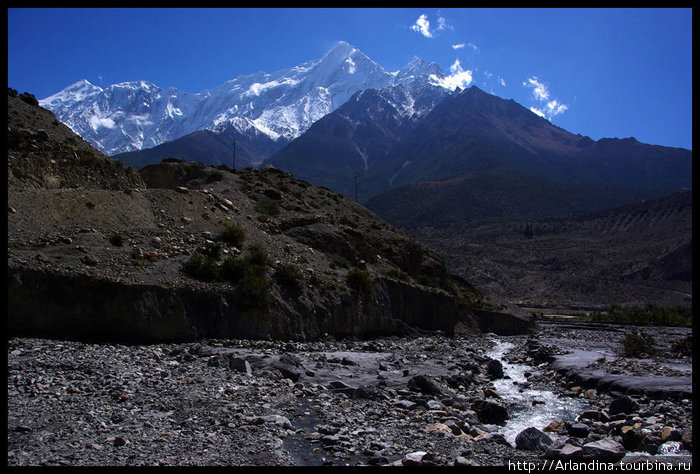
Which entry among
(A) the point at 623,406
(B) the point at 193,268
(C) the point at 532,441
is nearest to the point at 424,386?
(C) the point at 532,441

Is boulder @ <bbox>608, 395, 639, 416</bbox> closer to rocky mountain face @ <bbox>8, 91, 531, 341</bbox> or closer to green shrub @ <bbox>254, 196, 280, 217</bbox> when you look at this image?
rocky mountain face @ <bbox>8, 91, 531, 341</bbox>

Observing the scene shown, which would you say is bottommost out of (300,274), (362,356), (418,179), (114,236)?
(362,356)

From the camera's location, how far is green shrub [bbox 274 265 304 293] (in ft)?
78.5

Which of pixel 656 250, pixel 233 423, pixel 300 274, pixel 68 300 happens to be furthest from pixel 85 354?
pixel 656 250

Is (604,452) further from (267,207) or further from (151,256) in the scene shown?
(267,207)

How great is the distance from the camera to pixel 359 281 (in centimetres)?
2833

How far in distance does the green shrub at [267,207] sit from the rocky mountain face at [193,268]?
12 cm

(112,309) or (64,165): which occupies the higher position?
(64,165)

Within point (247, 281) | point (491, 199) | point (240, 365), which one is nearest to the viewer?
point (240, 365)

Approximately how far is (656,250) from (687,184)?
11855cm

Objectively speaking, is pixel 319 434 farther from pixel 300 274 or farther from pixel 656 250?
pixel 656 250

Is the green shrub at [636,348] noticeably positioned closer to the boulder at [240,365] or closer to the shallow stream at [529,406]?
the shallow stream at [529,406]

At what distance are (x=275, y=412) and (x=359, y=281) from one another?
17443 mm

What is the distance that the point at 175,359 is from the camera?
15.3 metres
